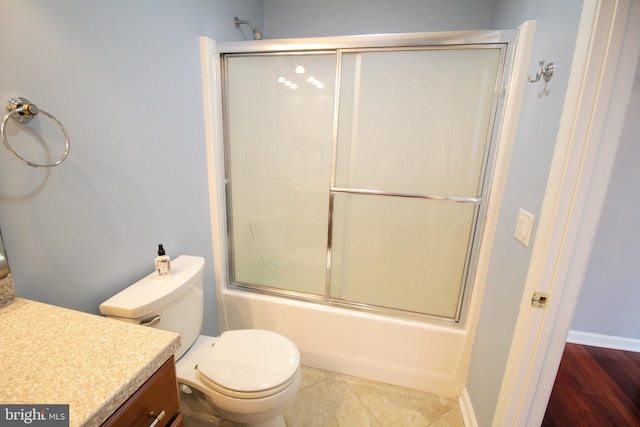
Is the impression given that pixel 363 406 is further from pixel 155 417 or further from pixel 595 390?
pixel 595 390

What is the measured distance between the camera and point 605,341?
1964 mm

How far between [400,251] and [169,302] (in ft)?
4.01

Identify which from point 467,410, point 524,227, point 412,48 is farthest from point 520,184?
point 467,410

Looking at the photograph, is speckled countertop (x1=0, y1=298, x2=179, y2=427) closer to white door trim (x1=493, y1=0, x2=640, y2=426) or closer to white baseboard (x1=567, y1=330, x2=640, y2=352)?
white door trim (x1=493, y1=0, x2=640, y2=426)

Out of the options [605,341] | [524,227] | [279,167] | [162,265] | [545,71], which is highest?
[545,71]

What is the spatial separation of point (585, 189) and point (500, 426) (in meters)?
0.96

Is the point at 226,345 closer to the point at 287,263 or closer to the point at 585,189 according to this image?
the point at 287,263

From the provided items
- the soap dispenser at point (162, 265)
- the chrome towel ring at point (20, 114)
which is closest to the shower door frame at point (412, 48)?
the soap dispenser at point (162, 265)

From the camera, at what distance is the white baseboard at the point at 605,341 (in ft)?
6.34

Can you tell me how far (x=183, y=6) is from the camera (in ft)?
4.21

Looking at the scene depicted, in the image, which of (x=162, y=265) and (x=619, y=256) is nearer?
(x=162, y=265)

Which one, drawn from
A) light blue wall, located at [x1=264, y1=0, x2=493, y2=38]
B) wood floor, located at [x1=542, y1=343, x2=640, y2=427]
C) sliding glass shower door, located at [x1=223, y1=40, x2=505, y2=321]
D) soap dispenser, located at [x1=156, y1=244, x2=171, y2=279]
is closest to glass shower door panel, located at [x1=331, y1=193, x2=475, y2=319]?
sliding glass shower door, located at [x1=223, y1=40, x2=505, y2=321]

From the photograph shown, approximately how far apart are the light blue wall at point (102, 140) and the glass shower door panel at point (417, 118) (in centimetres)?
84

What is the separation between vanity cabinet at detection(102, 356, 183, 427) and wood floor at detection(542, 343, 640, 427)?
182cm
